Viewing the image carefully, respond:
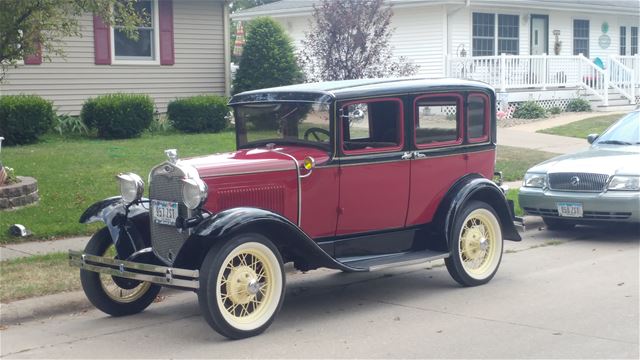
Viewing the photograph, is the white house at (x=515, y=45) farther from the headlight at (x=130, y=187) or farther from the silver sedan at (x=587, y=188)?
the headlight at (x=130, y=187)

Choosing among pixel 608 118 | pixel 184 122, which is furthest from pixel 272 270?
pixel 608 118

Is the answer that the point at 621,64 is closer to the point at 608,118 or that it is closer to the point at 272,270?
the point at 608,118

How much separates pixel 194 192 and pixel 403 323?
2.00 meters

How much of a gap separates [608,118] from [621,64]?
13.6 ft

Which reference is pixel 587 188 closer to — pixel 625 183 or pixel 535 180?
pixel 625 183

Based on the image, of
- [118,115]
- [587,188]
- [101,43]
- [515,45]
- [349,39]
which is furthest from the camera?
[515,45]

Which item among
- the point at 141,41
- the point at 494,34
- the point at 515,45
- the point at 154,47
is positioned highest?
the point at 494,34

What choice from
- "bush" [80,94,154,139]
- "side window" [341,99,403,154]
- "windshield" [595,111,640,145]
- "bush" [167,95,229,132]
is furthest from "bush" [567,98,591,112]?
"side window" [341,99,403,154]

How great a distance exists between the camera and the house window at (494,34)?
91.3 feet

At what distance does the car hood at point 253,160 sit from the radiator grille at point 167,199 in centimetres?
16

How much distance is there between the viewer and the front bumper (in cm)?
1048

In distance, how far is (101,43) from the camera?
20.7 meters

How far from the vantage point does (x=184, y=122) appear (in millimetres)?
20188

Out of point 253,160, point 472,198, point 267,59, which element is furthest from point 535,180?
point 267,59
